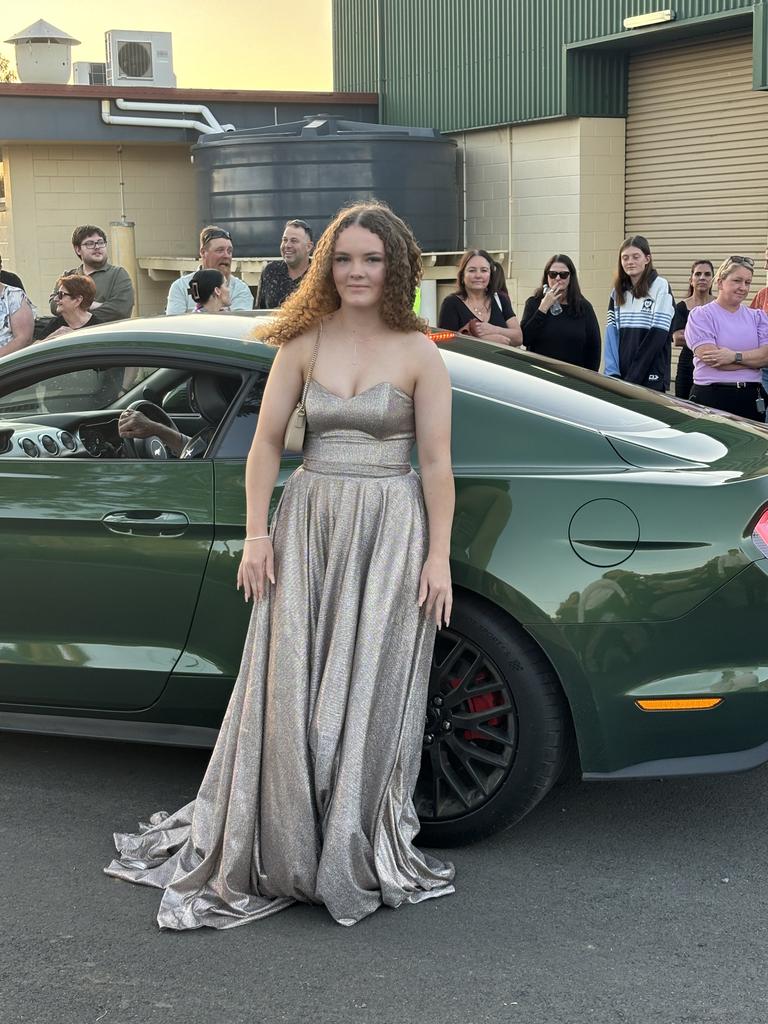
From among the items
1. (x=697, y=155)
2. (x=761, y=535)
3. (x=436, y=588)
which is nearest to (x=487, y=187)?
(x=697, y=155)

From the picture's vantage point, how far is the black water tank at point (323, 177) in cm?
1675

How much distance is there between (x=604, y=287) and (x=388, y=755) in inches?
528

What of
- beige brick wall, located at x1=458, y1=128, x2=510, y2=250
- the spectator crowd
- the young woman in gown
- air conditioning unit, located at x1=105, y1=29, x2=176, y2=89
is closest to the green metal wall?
beige brick wall, located at x1=458, y1=128, x2=510, y2=250

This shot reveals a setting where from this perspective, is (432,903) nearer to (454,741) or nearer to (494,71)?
(454,741)

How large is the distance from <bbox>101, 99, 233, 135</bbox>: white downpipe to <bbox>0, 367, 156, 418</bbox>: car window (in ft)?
47.6

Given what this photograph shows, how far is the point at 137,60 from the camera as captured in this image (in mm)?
19578

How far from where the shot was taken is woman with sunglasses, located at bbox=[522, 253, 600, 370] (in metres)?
8.45

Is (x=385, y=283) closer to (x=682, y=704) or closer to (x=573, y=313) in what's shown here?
(x=682, y=704)

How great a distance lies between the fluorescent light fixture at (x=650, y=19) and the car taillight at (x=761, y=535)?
37.8ft

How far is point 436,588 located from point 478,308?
4.74m

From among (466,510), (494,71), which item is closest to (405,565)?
(466,510)

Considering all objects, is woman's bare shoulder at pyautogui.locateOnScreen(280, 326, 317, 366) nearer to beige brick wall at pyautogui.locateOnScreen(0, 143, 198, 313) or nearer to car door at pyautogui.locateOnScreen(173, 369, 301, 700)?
car door at pyautogui.locateOnScreen(173, 369, 301, 700)

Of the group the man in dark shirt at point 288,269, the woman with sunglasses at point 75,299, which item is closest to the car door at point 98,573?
the woman with sunglasses at point 75,299

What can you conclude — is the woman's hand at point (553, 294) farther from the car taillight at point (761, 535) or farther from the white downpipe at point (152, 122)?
the white downpipe at point (152, 122)
